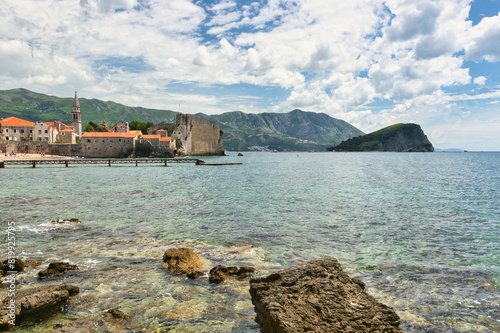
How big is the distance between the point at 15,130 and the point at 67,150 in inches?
805

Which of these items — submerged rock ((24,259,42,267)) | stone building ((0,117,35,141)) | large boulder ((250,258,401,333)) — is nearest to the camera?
large boulder ((250,258,401,333))

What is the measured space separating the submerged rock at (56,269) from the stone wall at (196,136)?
332ft

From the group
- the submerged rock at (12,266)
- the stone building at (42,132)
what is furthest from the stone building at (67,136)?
the submerged rock at (12,266)

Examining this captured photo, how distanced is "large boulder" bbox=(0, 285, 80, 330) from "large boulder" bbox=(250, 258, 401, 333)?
4.02 m

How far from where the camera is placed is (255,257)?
9734mm

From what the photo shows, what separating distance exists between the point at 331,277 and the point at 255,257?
4353 mm

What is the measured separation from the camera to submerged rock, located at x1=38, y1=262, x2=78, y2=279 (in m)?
7.76

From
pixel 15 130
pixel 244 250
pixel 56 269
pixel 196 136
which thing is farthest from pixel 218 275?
pixel 15 130

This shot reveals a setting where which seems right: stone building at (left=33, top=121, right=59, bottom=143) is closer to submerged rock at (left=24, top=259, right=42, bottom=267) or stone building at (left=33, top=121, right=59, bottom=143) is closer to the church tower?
the church tower

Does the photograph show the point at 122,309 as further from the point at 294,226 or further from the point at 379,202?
the point at 379,202

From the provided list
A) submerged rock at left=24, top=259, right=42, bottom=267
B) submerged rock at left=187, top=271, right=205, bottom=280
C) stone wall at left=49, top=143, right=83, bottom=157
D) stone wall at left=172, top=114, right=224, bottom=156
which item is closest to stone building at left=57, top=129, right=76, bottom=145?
stone wall at left=49, top=143, right=83, bottom=157

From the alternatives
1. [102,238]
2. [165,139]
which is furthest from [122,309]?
[165,139]

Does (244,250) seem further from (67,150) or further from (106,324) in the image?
(67,150)

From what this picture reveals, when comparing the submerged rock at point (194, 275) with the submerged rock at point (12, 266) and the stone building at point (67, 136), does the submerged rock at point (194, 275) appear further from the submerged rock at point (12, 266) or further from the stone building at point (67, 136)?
the stone building at point (67, 136)
